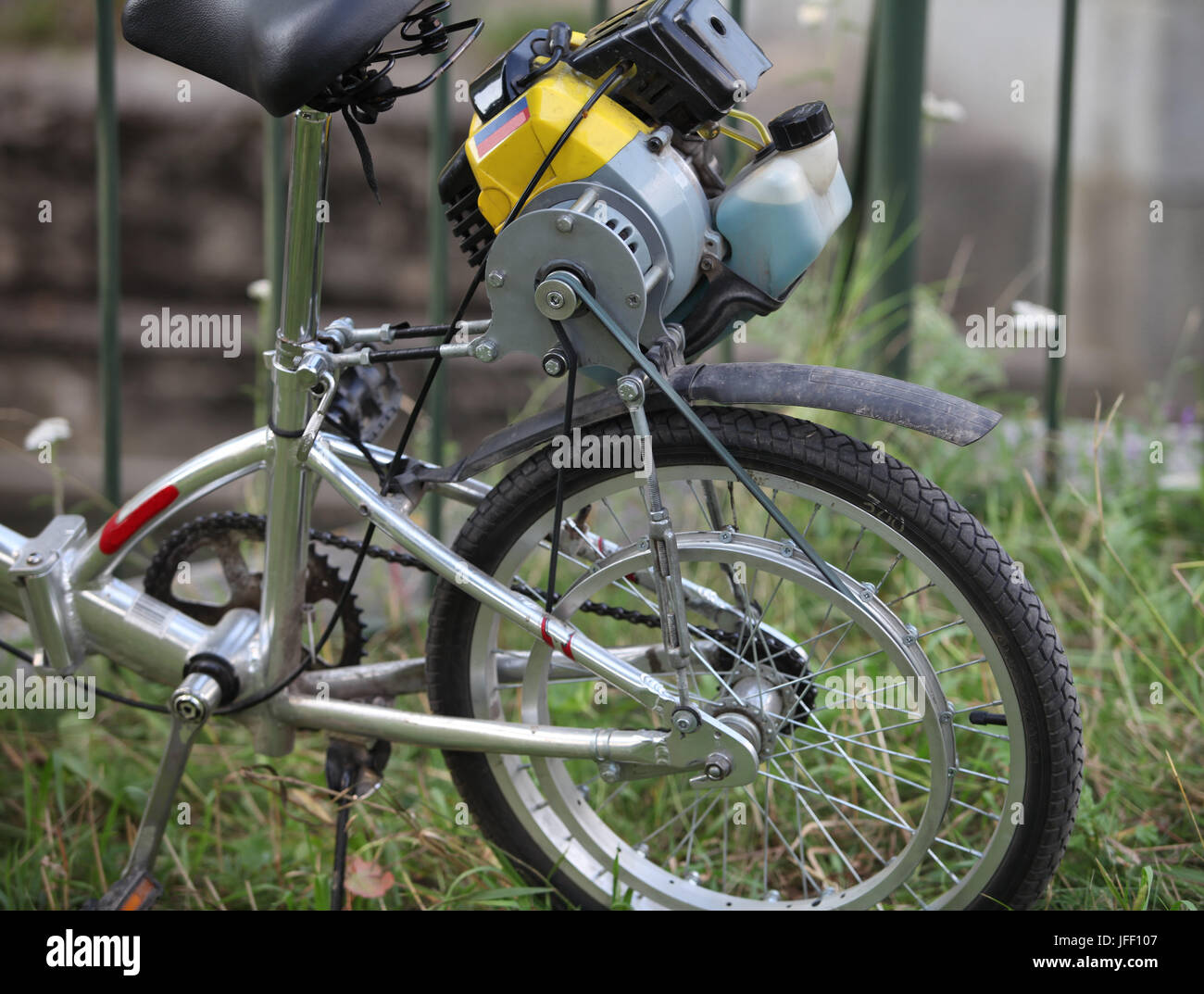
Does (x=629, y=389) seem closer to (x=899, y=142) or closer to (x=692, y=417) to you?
(x=692, y=417)

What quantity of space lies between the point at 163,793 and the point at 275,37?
108cm

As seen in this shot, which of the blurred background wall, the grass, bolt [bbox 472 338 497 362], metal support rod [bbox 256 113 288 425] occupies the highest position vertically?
the blurred background wall

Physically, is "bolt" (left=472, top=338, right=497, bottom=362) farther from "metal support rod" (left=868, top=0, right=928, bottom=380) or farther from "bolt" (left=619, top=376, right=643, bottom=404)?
"metal support rod" (left=868, top=0, right=928, bottom=380)

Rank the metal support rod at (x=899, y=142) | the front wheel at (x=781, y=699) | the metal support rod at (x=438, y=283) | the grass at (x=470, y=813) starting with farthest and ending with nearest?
the metal support rod at (x=899, y=142) → the metal support rod at (x=438, y=283) → the grass at (x=470, y=813) → the front wheel at (x=781, y=699)

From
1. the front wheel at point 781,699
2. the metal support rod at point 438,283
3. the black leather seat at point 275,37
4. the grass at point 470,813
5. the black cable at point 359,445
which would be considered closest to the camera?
the black leather seat at point 275,37

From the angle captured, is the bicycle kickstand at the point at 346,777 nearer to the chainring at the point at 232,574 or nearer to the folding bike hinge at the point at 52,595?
the chainring at the point at 232,574

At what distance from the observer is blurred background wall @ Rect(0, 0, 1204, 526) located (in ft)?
13.6

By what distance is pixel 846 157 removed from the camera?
4027 millimetres

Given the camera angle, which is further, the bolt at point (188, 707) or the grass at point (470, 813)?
the grass at point (470, 813)

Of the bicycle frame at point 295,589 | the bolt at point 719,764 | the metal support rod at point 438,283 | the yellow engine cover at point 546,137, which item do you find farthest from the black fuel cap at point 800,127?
the metal support rod at point 438,283

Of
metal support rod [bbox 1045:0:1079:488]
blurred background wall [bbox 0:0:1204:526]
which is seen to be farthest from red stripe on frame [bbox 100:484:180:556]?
blurred background wall [bbox 0:0:1204:526]

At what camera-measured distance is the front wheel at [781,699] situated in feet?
5.12
